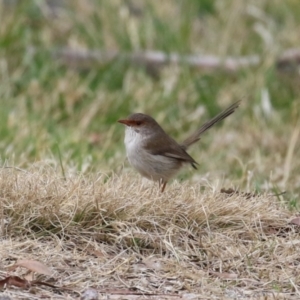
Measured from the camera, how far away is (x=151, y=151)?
20.9ft

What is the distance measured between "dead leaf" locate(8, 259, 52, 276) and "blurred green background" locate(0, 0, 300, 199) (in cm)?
292

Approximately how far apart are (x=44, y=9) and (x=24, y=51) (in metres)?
1.51

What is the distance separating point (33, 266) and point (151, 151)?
7.03ft

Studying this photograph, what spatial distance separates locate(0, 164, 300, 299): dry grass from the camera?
177 inches

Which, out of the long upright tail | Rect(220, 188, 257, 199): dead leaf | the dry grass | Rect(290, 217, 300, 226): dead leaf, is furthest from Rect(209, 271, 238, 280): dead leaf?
the long upright tail

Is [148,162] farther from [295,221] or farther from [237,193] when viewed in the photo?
[295,221]

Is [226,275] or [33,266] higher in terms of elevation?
[33,266]

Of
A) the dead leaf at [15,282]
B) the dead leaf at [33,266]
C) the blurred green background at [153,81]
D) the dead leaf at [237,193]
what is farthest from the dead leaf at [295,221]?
the blurred green background at [153,81]

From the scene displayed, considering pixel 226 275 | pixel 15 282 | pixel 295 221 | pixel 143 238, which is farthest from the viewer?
pixel 295 221

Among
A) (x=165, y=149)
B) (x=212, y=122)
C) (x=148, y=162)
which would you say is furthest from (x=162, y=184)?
(x=212, y=122)

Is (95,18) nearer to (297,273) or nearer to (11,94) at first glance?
(11,94)

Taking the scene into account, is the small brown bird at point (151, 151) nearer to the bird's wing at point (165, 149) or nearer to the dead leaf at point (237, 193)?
the bird's wing at point (165, 149)

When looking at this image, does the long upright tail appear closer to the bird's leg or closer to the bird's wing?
the bird's wing

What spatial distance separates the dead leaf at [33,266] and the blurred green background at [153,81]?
2.92 meters
